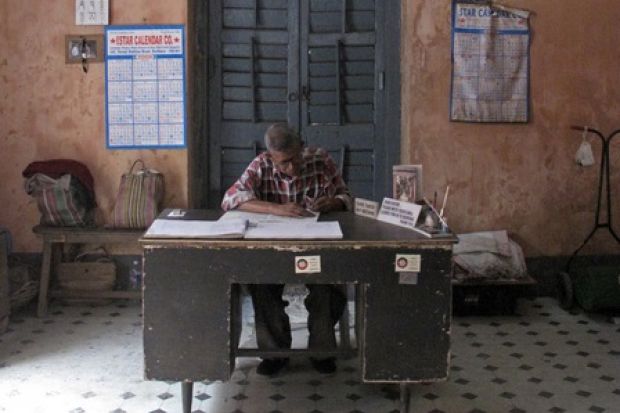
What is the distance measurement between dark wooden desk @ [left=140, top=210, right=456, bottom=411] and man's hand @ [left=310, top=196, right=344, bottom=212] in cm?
58

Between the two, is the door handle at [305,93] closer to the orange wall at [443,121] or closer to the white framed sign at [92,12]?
the orange wall at [443,121]

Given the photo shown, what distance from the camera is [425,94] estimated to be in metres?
5.31

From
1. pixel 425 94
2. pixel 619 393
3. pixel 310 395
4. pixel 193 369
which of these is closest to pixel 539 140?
pixel 425 94

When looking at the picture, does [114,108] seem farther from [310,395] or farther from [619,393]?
[619,393]

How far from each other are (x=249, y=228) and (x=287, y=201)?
644 mm

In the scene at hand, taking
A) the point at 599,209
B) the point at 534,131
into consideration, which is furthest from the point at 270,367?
the point at 599,209

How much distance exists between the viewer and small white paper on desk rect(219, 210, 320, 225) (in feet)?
11.5

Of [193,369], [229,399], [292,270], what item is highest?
[292,270]

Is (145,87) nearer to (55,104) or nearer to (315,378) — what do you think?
(55,104)

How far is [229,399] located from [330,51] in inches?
104

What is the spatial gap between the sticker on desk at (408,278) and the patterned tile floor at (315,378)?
0.72 meters

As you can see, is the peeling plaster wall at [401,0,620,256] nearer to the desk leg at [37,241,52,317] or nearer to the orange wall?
the orange wall

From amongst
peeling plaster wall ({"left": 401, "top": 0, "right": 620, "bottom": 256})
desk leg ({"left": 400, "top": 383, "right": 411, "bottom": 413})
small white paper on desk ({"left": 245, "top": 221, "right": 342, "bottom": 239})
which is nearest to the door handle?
peeling plaster wall ({"left": 401, "top": 0, "right": 620, "bottom": 256})

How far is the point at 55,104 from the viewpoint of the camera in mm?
5270
